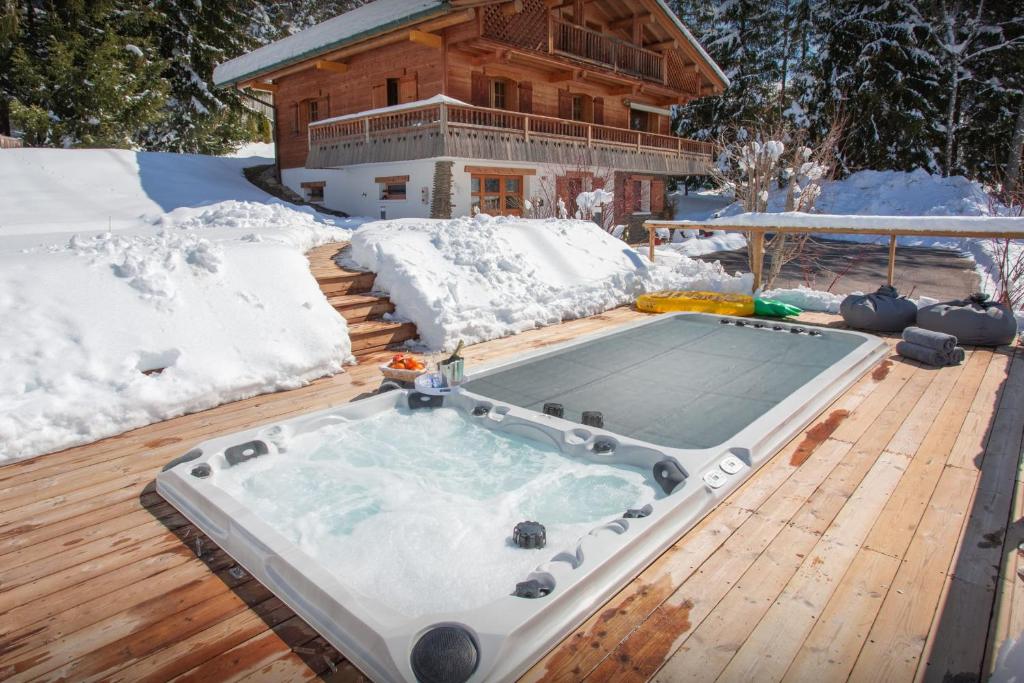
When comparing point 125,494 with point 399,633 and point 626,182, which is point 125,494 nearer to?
point 399,633

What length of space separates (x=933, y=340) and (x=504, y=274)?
4.14 meters

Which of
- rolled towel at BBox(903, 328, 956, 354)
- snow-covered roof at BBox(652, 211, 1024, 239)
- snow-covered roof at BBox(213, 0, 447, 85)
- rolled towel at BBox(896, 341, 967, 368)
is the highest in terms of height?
snow-covered roof at BBox(213, 0, 447, 85)

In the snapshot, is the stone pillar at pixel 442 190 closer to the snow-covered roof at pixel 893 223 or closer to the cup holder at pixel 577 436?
the snow-covered roof at pixel 893 223

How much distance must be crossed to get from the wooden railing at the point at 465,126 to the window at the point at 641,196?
7.53ft

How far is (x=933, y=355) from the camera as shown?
5.23 metres

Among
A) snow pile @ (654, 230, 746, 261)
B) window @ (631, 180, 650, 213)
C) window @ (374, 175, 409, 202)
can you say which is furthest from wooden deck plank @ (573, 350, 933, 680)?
window @ (631, 180, 650, 213)

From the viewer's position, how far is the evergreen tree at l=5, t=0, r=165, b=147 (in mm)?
16625

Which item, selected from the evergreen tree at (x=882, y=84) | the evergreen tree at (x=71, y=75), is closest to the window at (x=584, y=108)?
the evergreen tree at (x=882, y=84)

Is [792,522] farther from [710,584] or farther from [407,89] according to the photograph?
[407,89]

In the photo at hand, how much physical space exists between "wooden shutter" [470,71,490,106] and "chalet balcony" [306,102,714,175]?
3.82 feet

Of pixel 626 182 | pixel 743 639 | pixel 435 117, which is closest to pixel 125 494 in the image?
pixel 743 639

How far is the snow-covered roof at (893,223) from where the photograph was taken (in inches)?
240

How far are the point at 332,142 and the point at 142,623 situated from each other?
1549 centimetres

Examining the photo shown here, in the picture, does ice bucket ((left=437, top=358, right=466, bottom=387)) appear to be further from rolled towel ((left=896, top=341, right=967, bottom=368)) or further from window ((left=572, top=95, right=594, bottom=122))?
window ((left=572, top=95, right=594, bottom=122))
